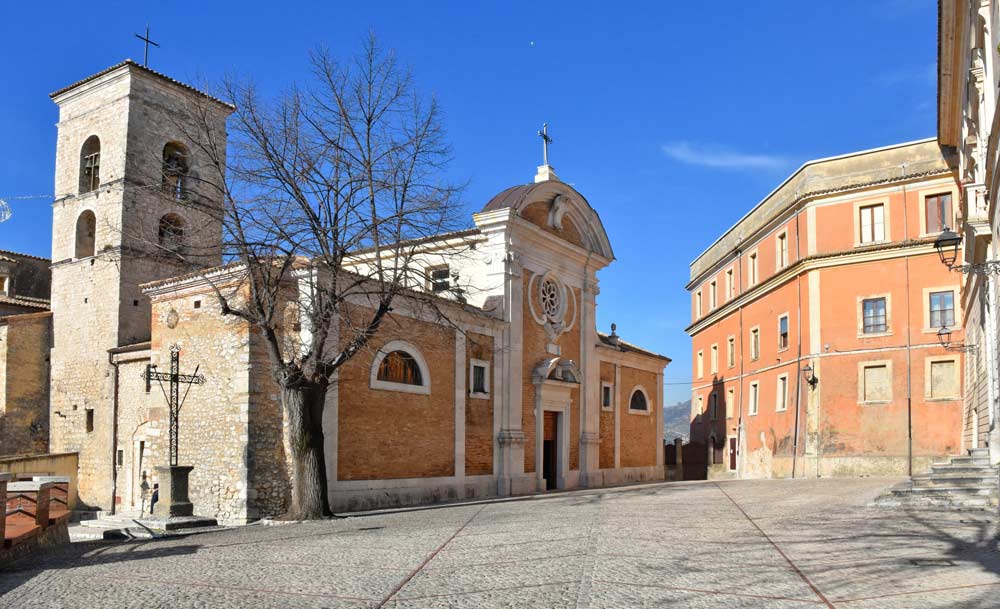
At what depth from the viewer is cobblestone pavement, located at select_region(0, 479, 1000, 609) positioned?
7.27 m

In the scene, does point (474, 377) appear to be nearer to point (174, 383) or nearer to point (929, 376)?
point (174, 383)

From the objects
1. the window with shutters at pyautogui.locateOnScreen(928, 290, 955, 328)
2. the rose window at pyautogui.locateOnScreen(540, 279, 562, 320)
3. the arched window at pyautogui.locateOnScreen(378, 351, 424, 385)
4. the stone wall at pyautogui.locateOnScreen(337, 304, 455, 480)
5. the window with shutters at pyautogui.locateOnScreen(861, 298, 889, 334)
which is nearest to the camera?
the stone wall at pyautogui.locateOnScreen(337, 304, 455, 480)

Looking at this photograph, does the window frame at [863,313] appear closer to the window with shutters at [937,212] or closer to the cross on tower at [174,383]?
the window with shutters at [937,212]

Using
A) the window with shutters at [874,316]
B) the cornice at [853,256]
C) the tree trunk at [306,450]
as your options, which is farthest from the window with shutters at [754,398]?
the tree trunk at [306,450]

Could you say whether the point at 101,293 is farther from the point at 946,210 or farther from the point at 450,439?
the point at 946,210

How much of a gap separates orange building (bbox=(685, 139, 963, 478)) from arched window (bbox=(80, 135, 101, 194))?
2525 centimetres

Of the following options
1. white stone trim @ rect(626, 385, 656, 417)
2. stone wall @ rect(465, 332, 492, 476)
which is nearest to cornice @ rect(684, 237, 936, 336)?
white stone trim @ rect(626, 385, 656, 417)

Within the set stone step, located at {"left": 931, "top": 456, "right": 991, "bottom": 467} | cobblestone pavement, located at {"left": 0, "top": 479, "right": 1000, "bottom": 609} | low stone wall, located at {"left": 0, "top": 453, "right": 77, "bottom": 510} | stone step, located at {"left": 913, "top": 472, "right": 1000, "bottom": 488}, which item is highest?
stone step, located at {"left": 931, "top": 456, "right": 991, "bottom": 467}

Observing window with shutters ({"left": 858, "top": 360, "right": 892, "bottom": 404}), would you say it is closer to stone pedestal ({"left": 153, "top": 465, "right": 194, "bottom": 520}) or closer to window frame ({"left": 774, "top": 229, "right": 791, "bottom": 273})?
window frame ({"left": 774, "top": 229, "right": 791, "bottom": 273})

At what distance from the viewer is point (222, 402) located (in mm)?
17547

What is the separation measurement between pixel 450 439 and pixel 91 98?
56.7 ft

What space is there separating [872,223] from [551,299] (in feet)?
40.9

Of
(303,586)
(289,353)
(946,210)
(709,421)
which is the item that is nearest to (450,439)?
(289,353)

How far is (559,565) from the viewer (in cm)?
907
